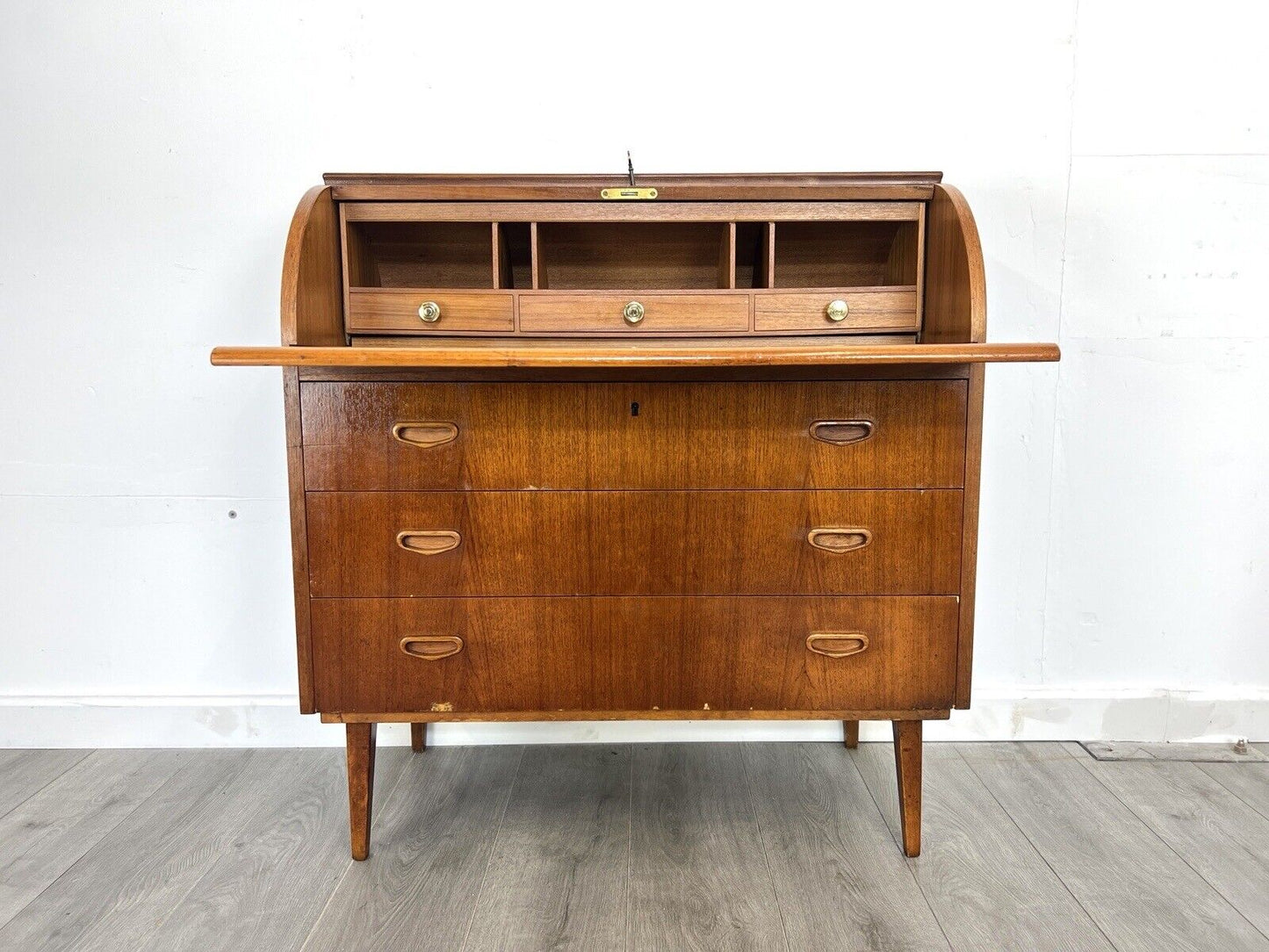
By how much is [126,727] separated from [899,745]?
193 cm

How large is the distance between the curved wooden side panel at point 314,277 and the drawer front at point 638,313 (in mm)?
383

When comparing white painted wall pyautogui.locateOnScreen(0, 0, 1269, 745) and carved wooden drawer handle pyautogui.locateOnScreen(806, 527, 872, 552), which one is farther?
white painted wall pyautogui.locateOnScreen(0, 0, 1269, 745)

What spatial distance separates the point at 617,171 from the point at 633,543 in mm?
956

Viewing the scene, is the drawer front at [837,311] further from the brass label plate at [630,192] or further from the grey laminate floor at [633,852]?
the grey laminate floor at [633,852]

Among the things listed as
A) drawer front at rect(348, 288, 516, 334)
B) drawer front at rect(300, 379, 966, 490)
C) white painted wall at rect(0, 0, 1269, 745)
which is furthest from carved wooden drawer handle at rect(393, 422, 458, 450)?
white painted wall at rect(0, 0, 1269, 745)

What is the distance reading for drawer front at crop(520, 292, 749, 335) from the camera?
5.25ft

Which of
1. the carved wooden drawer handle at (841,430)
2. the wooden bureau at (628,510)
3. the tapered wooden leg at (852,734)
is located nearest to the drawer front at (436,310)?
the wooden bureau at (628,510)

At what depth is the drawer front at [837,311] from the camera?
161 centimetres

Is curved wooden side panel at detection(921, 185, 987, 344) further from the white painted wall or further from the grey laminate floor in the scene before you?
the grey laminate floor

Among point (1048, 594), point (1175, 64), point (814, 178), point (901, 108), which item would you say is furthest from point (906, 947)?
point (1175, 64)

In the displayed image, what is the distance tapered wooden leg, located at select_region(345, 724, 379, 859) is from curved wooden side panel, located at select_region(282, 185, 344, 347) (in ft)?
2.50

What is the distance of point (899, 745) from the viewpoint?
159 cm

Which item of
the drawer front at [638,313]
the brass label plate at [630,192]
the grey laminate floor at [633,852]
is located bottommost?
the grey laminate floor at [633,852]

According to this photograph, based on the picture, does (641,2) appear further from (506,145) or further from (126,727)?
(126,727)
